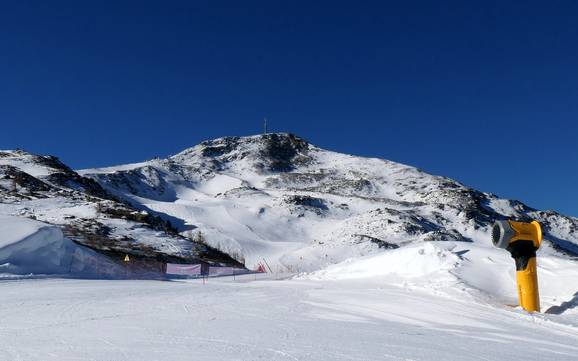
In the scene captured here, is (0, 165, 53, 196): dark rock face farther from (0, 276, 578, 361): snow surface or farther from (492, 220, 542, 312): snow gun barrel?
(492, 220, 542, 312): snow gun barrel

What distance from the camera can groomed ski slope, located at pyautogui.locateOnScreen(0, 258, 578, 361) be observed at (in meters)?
5.28

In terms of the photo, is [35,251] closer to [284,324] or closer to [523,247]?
[284,324]

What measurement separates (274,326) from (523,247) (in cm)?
572

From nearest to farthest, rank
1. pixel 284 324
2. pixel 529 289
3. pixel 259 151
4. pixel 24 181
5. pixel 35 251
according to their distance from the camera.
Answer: pixel 284 324
pixel 529 289
pixel 35 251
pixel 24 181
pixel 259 151

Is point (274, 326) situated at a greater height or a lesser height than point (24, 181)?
lesser

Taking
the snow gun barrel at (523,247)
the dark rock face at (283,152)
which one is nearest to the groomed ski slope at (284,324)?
the snow gun barrel at (523,247)

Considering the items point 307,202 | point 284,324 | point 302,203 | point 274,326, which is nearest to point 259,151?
point 307,202

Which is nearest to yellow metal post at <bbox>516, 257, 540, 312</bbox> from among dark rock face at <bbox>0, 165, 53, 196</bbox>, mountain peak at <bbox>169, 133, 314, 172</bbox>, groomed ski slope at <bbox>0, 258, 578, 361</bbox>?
groomed ski slope at <bbox>0, 258, 578, 361</bbox>

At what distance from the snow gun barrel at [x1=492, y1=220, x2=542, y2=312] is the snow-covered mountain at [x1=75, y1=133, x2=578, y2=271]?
27.0 m

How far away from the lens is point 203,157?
418ft

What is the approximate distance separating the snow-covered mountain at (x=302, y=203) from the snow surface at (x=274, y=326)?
1047 inches

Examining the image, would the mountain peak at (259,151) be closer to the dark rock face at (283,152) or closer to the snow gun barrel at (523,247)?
the dark rock face at (283,152)

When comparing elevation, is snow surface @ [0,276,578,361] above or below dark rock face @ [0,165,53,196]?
below

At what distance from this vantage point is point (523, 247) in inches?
386
